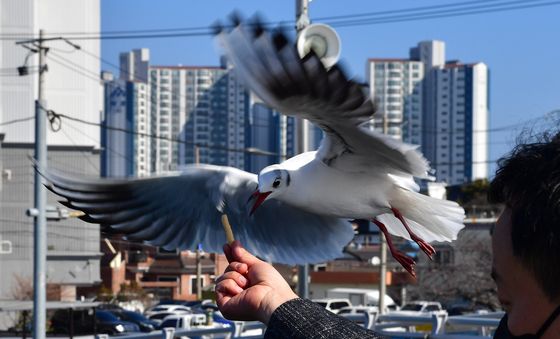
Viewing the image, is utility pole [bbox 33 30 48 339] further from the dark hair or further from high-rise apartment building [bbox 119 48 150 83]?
high-rise apartment building [bbox 119 48 150 83]

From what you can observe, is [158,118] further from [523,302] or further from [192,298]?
[523,302]

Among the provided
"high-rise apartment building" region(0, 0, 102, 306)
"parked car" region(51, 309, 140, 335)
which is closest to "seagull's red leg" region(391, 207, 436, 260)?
"parked car" region(51, 309, 140, 335)

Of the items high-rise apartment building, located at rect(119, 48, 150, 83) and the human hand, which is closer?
the human hand

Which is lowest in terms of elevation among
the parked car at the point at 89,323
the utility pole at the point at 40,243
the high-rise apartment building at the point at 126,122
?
the parked car at the point at 89,323

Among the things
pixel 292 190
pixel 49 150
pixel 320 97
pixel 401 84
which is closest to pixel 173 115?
pixel 401 84

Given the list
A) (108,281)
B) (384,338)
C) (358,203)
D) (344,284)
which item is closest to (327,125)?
(358,203)

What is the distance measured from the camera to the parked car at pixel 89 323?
16812mm

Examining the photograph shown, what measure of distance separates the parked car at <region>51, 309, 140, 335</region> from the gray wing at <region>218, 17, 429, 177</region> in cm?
1303

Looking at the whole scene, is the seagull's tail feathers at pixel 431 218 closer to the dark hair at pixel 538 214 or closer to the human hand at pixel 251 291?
the human hand at pixel 251 291

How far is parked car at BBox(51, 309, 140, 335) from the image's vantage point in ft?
55.2

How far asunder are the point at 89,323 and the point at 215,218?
13.6 m

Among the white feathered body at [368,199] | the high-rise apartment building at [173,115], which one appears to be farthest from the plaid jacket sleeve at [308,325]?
the high-rise apartment building at [173,115]

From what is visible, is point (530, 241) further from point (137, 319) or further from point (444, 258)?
point (444, 258)

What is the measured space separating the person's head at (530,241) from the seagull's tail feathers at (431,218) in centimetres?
233
